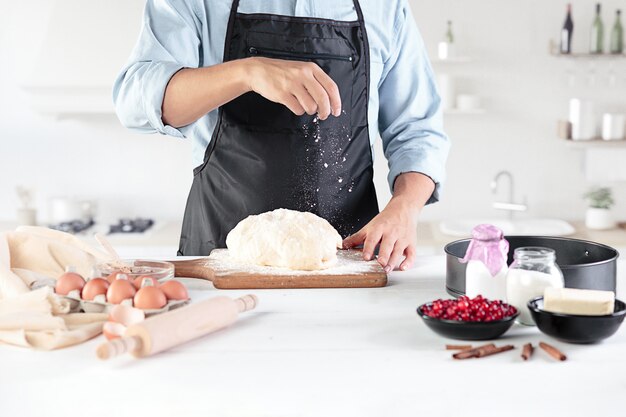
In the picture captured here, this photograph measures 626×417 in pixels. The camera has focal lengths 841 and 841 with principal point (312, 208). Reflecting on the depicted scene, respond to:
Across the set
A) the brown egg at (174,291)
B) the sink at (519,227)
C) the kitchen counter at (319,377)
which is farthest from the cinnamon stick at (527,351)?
the sink at (519,227)

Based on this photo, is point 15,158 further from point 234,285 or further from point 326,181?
point 234,285

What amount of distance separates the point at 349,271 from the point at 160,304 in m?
0.44

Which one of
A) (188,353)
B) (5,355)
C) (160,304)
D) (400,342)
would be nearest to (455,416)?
(400,342)

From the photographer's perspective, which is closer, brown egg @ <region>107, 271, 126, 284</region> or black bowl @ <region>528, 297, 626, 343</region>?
black bowl @ <region>528, 297, 626, 343</region>

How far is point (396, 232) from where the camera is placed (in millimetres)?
1794

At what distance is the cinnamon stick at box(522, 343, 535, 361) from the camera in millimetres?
1162

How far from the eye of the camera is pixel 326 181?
2.08m

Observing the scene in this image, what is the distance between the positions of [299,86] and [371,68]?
0.67 metres

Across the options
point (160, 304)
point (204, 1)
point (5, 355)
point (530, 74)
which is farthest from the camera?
point (530, 74)

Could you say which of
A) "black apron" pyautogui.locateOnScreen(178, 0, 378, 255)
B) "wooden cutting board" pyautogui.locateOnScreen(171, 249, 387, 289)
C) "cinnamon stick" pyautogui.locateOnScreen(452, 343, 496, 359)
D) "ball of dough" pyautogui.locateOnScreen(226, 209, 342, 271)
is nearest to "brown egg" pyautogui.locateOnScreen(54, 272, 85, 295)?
"wooden cutting board" pyautogui.locateOnScreen(171, 249, 387, 289)

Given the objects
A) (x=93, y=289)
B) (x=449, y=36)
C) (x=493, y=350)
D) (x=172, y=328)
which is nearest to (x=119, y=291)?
(x=93, y=289)

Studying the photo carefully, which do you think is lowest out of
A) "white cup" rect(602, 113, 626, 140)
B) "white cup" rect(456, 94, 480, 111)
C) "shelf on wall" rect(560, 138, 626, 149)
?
"shelf on wall" rect(560, 138, 626, 149)

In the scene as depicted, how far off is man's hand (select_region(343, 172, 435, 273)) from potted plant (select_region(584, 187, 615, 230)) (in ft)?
7.54

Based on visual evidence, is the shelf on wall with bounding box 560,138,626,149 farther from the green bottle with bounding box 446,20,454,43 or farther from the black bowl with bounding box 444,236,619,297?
the black bowl with bounding box 444,236,619,297
